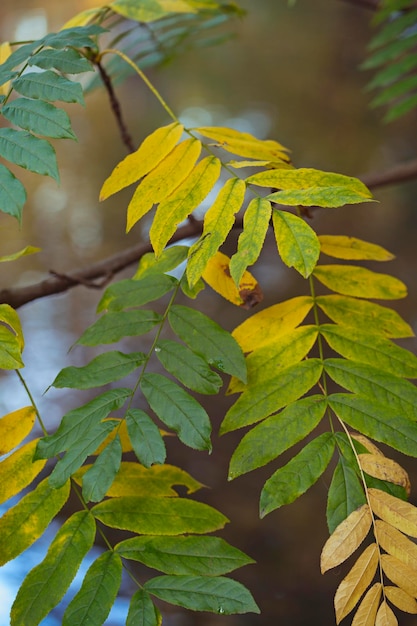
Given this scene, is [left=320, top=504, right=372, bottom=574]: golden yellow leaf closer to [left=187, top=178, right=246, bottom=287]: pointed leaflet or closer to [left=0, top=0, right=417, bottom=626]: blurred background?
[left=187, top=178, right=246, bottom=287]: pointed leaflet

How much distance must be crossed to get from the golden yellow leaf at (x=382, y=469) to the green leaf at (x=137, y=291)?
34 centimetres

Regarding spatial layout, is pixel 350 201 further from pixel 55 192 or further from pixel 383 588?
pixel 55 192

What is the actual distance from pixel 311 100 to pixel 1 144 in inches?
152

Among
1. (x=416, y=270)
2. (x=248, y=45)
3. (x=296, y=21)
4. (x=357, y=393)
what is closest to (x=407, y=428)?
(x=357, y=393)

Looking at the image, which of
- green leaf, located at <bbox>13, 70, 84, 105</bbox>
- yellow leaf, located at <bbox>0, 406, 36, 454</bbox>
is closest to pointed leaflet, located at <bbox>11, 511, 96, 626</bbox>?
yellow leaf, located at <bbox>0, 406, 36, 454</bbox>

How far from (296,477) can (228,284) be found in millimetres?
290

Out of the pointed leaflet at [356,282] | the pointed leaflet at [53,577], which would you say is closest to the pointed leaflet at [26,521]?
the pointed leaflet at [53,577]

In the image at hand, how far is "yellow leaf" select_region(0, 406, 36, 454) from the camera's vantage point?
2.81 feet

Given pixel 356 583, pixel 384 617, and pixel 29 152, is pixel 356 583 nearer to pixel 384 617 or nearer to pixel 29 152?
pixel 384 617

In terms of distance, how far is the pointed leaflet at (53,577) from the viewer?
73cm

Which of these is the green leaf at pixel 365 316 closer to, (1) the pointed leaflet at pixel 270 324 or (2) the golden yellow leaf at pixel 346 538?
(1) the pointed leaflet at pixel 270 324

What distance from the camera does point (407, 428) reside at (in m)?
0.74

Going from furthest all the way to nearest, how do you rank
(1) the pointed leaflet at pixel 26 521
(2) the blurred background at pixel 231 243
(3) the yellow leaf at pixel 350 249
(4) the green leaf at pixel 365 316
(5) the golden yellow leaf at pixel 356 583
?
(2) the blurred background at pixel 231 243 < (3) the yellow leaf at pixel 350 249 < (4) the green leaf at pixel 365 316 < (1) the pointed leaflet at pixel 26 521 < (5) the golden yellow leaf at pixel 356 583

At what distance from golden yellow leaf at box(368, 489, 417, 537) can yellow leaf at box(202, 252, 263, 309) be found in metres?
0.30
